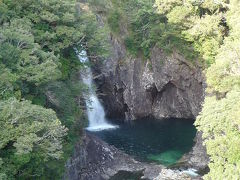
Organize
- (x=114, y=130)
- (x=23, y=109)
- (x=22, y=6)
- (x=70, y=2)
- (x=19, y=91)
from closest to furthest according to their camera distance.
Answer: (x=23, y=109)
(x=19, y=91)
(x=22, y=6)
(x=70, y=2)
(x=114, y=130)

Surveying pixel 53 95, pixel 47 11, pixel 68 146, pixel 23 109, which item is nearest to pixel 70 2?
pixel 47 11

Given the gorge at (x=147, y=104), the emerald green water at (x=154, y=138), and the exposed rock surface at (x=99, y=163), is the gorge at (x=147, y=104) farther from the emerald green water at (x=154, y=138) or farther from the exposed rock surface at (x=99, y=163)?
the exposed rock surface at (x=99, y=163)

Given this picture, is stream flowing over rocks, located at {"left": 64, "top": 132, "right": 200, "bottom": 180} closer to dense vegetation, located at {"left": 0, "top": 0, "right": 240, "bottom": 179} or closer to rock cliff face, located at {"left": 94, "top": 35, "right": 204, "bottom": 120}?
dense vegetation, located at {"left": 0, "top": 0, "right": 240, "bottom": 179}

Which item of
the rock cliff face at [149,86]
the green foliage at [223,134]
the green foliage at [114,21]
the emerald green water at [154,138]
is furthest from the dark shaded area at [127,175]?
the green foliage at [114,21]

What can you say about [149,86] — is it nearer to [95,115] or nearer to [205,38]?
[95,115]

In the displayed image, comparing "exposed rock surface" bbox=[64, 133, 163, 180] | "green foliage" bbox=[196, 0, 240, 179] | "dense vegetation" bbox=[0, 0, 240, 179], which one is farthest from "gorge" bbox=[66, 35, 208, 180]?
"green foliage" bbox=[196, 0, 240, 179]

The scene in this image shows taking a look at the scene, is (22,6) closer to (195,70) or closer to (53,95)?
(53,95)

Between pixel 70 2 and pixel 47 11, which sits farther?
pixel 70 2
